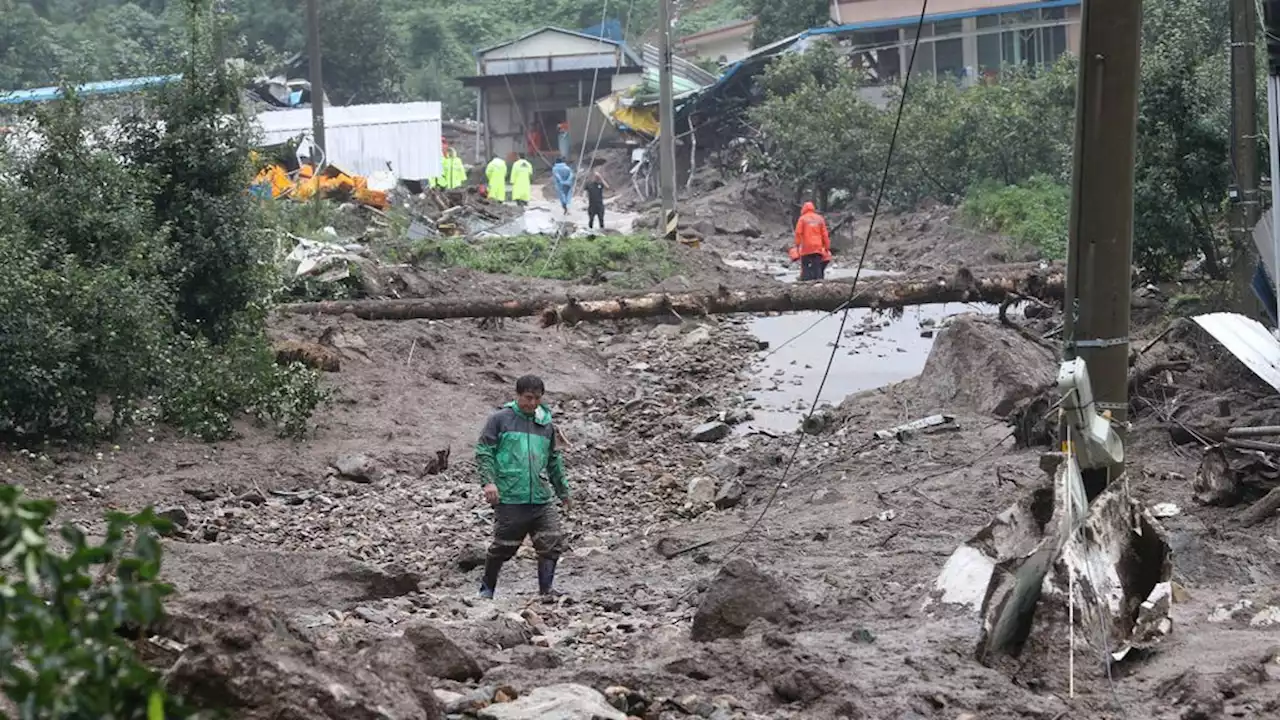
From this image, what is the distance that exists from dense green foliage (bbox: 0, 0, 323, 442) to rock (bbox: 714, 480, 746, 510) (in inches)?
156

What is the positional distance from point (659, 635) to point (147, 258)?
7.54m

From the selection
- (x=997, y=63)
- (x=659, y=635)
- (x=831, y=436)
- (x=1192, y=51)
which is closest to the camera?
(x=659, y=635)

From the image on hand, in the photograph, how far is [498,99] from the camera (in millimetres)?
53062

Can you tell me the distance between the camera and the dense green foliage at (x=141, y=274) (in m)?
12.4

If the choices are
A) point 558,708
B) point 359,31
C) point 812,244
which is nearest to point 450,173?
point 359,31

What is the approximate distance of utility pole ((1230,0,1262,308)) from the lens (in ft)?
45.0

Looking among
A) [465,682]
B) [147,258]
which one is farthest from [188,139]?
[465,682]

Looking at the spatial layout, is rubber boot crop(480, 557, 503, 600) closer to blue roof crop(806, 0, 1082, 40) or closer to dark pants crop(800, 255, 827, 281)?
dark pants crop(800, 255, 827, 281)

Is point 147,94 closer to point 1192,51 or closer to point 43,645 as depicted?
point 1192,51

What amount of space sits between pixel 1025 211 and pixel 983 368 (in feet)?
46.9

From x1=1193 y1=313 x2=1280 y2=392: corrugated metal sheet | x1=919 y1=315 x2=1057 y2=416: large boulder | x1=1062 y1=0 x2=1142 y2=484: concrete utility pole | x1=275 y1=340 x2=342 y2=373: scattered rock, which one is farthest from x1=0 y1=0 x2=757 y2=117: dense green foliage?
x1=1062 y1=0 x2=1142 y2=484: concrete utility pole

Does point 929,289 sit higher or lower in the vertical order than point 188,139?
lower

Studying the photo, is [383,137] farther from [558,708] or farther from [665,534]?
[558,708]

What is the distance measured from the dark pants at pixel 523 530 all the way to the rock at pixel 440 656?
324 centimetres
